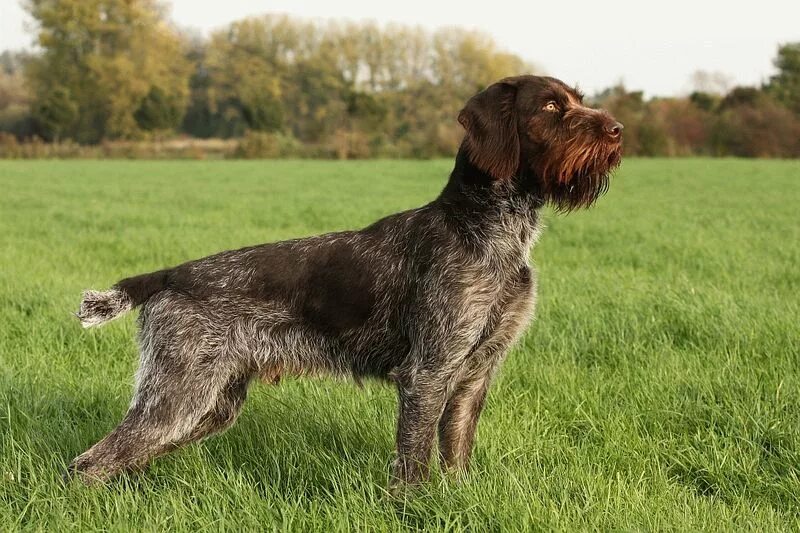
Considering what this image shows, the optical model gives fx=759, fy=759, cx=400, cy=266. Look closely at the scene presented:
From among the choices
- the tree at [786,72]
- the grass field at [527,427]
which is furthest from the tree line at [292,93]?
the grass field at [527,427]

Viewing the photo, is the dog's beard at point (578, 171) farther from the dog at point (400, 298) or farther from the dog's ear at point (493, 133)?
the dog's ear at point (493, 133)

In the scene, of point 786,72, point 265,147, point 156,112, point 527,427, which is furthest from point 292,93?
point 527,427

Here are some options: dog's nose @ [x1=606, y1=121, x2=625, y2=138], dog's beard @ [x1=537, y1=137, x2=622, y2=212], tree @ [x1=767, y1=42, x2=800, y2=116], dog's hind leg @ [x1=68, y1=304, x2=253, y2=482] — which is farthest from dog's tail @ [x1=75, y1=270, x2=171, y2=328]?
tree @ [x1=767, y1=42, x2=800, y2=116]

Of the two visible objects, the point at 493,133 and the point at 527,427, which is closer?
the point at 493,133

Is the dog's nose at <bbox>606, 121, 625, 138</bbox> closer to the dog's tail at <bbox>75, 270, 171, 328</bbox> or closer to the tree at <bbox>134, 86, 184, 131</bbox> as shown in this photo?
the dog's tail at <bbox>75, 270, 171, 328</bbox>

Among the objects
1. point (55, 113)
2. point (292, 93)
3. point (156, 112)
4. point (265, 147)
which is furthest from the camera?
point (292, 93)

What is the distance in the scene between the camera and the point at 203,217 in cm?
1636

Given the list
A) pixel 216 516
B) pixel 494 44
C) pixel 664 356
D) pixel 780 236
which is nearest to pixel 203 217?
pixel 780 236

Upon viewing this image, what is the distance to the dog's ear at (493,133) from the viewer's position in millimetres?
3533

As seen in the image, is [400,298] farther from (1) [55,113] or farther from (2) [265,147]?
(1) [55,113]

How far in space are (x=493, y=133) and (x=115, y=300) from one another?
2.00 m

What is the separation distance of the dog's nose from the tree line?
52.9 m

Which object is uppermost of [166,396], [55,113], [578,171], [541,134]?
[55,113]

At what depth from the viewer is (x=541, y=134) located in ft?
11.7
